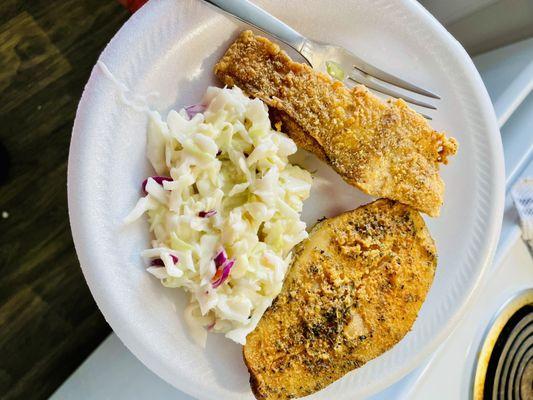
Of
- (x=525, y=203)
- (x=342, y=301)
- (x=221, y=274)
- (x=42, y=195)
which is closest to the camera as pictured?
(x=221, y=274)

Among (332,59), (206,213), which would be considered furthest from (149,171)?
(332,59)

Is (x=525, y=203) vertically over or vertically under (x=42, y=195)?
over

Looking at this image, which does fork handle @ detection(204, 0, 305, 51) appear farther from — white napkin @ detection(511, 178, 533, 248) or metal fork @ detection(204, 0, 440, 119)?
white napkin @ detection(511, 178, 533, 248)

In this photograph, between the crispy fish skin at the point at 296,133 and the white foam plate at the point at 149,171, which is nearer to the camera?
the white foam plate at the point at 149,171

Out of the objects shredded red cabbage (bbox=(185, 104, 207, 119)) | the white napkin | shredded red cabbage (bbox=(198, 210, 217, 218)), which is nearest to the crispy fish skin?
shredded red cabbage (bbox=(185, 104, 207, 119))

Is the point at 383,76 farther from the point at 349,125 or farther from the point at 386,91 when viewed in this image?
the point at 349,125

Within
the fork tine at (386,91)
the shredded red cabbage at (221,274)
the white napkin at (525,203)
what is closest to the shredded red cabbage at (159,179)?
the shredded red cabbage at (221,274)

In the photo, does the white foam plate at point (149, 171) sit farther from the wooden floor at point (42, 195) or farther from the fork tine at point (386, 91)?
the wooden floor at point (42, 195)
